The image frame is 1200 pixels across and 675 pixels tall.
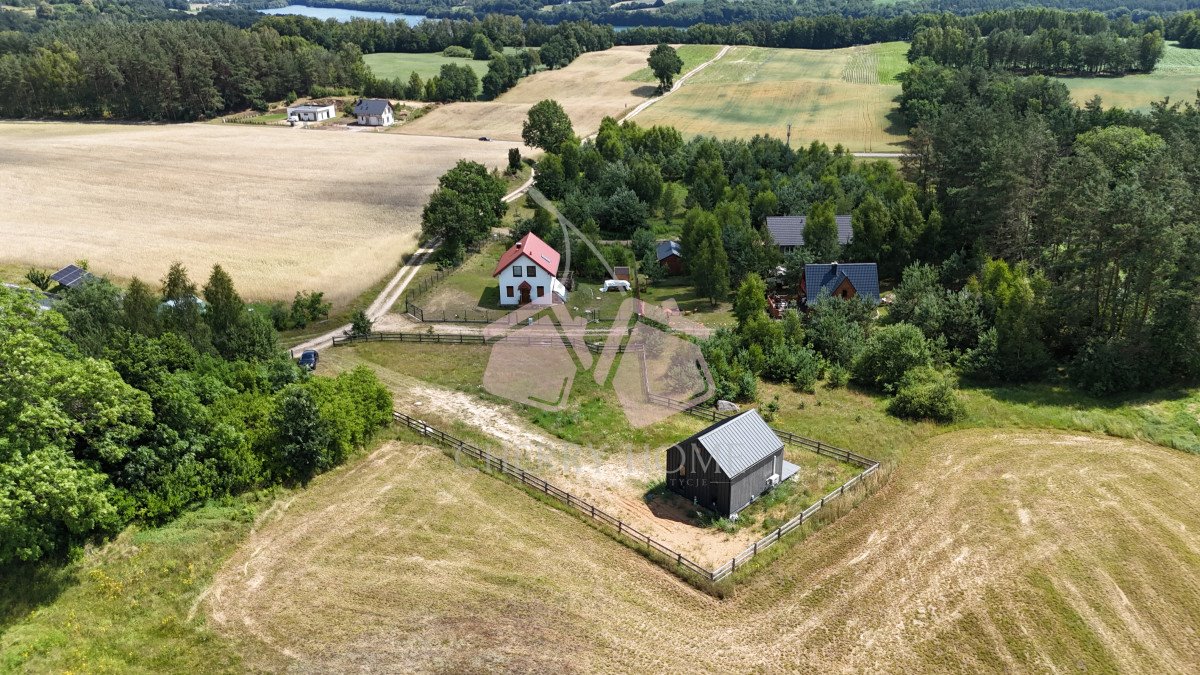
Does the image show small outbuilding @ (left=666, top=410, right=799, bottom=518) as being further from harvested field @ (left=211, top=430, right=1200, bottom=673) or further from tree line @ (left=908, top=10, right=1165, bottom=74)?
tree line @ (left=908, top=10, right=1165, bottom=74)

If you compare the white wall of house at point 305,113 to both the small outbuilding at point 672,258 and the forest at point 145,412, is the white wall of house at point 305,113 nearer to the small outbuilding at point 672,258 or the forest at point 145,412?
the small outbuilding at point 672,258

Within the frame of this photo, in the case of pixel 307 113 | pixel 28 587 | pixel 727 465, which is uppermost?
pixel 307 113

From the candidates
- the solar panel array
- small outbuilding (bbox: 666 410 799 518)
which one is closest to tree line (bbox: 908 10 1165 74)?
small outbuilding (bbox: 666 410 799 518)

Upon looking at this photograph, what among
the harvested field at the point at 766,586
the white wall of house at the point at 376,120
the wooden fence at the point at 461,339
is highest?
the white wall of house at the point at 376,120

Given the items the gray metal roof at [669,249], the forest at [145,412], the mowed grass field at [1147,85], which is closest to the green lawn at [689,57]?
the mowed grass field at [1147,85]

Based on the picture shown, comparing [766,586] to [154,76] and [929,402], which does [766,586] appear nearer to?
[929,402]

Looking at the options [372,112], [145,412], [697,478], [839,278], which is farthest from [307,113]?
[697,478]
